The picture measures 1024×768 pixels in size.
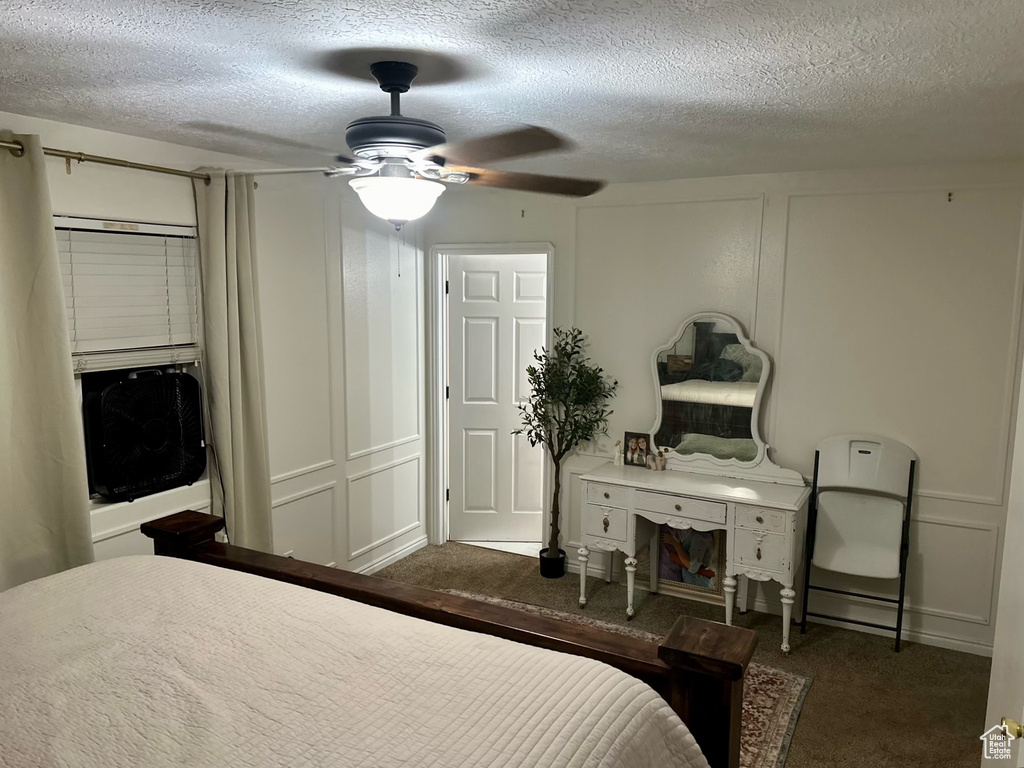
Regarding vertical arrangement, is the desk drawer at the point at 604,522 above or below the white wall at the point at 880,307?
below

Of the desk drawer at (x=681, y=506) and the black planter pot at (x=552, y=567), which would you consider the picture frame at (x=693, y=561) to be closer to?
the desk drawer at (x=681, y=506)

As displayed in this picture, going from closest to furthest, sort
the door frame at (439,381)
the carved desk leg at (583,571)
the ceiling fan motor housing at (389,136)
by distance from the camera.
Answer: the ceiling fan motor housing at (389,136)
the carved desk leg at (583,571)
the door frame at (439,381)

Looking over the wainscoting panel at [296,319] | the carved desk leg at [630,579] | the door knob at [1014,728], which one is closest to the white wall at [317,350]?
the wainscoting panel at [296,319]

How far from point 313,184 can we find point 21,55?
1.96m

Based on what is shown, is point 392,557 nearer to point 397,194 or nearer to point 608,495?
point 608,495

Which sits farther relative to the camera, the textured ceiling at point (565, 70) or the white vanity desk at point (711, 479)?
the white vanity desk at point (711, 479)

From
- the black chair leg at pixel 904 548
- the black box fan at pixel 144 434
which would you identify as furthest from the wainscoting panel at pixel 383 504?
the black chair leg at pixel 904 548

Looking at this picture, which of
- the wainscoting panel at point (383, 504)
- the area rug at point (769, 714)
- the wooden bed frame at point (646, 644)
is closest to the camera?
the wooden bed frame at point (646, 644)

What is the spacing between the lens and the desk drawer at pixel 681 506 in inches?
141

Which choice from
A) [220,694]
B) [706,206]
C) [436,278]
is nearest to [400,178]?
[220,694]

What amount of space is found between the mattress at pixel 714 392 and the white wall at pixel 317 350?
171 cm

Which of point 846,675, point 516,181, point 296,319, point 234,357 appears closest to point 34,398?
point 234,357

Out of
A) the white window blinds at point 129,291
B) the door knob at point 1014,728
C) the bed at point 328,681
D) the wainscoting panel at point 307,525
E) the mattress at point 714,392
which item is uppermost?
the white window blinds at point 129,291

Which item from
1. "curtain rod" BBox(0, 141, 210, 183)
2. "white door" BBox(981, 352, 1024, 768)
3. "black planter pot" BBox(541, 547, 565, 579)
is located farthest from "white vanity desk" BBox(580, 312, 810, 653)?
"curtain rod" BBox(0, 141, 210, 183)
